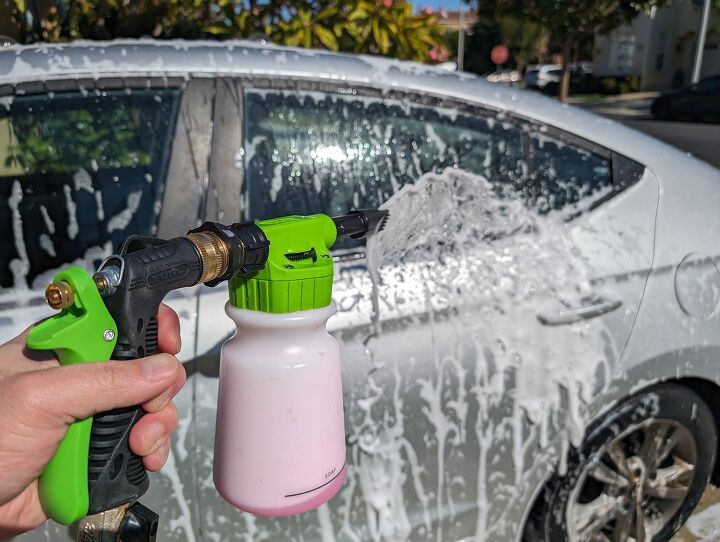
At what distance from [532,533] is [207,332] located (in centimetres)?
116

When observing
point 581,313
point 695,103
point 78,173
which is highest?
point 78,173

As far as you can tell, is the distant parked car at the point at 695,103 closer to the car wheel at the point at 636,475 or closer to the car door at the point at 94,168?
the car wheel at the point at 636,475

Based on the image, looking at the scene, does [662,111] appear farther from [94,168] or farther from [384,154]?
[94,168]

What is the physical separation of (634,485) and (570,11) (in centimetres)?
1726

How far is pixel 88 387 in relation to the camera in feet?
2.50

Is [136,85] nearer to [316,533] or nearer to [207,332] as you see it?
[207,332]

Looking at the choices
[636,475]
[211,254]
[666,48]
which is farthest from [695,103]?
[211,254]

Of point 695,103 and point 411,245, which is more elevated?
point 411,245

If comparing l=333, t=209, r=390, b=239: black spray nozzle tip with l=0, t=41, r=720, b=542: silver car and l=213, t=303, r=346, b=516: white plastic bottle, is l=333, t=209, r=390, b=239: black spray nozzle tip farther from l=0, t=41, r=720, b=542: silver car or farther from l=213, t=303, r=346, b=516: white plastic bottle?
l=0, t=41, r=720, b=542: silver car

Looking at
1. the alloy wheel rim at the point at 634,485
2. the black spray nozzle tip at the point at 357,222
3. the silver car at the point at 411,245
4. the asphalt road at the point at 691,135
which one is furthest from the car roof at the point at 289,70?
the asphalt road at the point at 691,135

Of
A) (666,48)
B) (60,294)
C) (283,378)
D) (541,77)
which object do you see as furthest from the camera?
(541,77)

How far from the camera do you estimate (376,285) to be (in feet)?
4.99

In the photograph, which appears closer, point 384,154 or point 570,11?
point 384,154

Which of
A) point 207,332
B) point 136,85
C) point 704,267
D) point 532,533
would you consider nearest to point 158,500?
point 207,332
